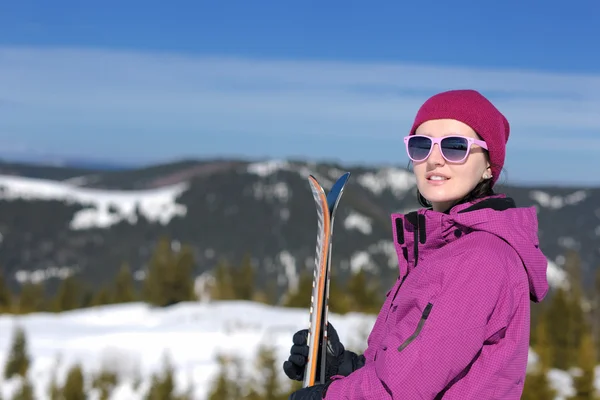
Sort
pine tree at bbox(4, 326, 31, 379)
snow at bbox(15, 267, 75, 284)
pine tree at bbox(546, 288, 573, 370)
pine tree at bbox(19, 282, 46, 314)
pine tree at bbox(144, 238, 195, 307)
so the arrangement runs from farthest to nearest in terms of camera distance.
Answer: snow at bbox(15, 267, 75, 284)
pine tree at bbox(19, 282, 46, 314)
pine tree at bbox(144, 238, 195, 307)
pine tree at bbox(546, 288, 573, 370)
pine tree at bbox(4, 326, 31, 379)

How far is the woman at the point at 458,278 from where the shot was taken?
2025 millimetres

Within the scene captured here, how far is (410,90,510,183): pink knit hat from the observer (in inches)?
92.4

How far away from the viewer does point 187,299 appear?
204 ft

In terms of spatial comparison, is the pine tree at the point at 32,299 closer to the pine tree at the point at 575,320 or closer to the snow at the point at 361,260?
the pine tree at the point at 575,320

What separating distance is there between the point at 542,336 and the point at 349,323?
1014 centimetres

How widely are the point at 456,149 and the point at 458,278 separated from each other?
0.48m

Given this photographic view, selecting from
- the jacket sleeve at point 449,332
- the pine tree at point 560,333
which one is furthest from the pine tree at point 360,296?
the jacket sleeve at point 449,332

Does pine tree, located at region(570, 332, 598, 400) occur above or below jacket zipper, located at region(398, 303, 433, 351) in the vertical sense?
below

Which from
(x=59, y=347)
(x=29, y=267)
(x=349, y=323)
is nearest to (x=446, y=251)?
(x=349, y=323)

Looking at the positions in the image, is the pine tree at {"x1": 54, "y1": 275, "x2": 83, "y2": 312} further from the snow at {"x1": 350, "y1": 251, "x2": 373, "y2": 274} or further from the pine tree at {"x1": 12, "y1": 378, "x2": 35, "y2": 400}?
the snow at {"x1": 350, "y1": 251, "x2": 373, "y2": 274}

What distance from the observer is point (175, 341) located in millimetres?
40281

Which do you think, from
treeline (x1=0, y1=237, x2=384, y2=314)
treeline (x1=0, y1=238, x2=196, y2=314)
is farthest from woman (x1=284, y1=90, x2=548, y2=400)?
treeline (x1=0, y1=238, x2=196, y2=314)

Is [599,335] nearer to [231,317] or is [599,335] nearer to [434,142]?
[231,317]

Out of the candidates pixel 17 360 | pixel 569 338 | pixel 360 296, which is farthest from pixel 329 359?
pixel 360 296
